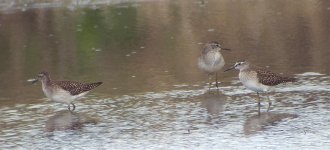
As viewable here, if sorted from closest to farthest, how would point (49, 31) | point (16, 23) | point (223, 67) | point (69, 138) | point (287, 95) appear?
point (69, 138) → point (287, 95) → point (223, 67) → point (49, 31) → point (16, 23)

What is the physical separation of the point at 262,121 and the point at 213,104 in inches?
77.4

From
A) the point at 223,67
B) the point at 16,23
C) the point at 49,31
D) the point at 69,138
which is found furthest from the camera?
the point at 16,23

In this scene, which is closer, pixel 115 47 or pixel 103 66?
pixel 103 66

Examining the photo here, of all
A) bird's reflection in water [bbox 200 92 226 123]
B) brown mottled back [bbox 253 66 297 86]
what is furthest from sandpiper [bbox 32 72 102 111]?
brown mottled back [bbox 253 66 297 86]

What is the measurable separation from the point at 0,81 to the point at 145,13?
1303 cm

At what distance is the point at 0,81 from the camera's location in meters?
21.1

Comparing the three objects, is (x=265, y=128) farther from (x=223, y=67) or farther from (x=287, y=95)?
(x=223, y=67)

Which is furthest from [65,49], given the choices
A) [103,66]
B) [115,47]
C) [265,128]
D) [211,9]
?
[265,128]

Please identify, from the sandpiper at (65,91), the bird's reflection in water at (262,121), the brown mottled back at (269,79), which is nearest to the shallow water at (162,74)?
the bird's reflection in water at (262,121)

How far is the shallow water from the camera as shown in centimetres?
1453

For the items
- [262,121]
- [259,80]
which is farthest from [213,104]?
[262,121]

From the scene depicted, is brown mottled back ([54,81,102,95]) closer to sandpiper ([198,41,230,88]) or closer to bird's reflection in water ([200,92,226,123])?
bird's reflection in water ([200,92,226,123])

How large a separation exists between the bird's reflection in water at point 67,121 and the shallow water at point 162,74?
0.02m

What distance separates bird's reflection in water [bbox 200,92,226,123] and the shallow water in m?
0.02
